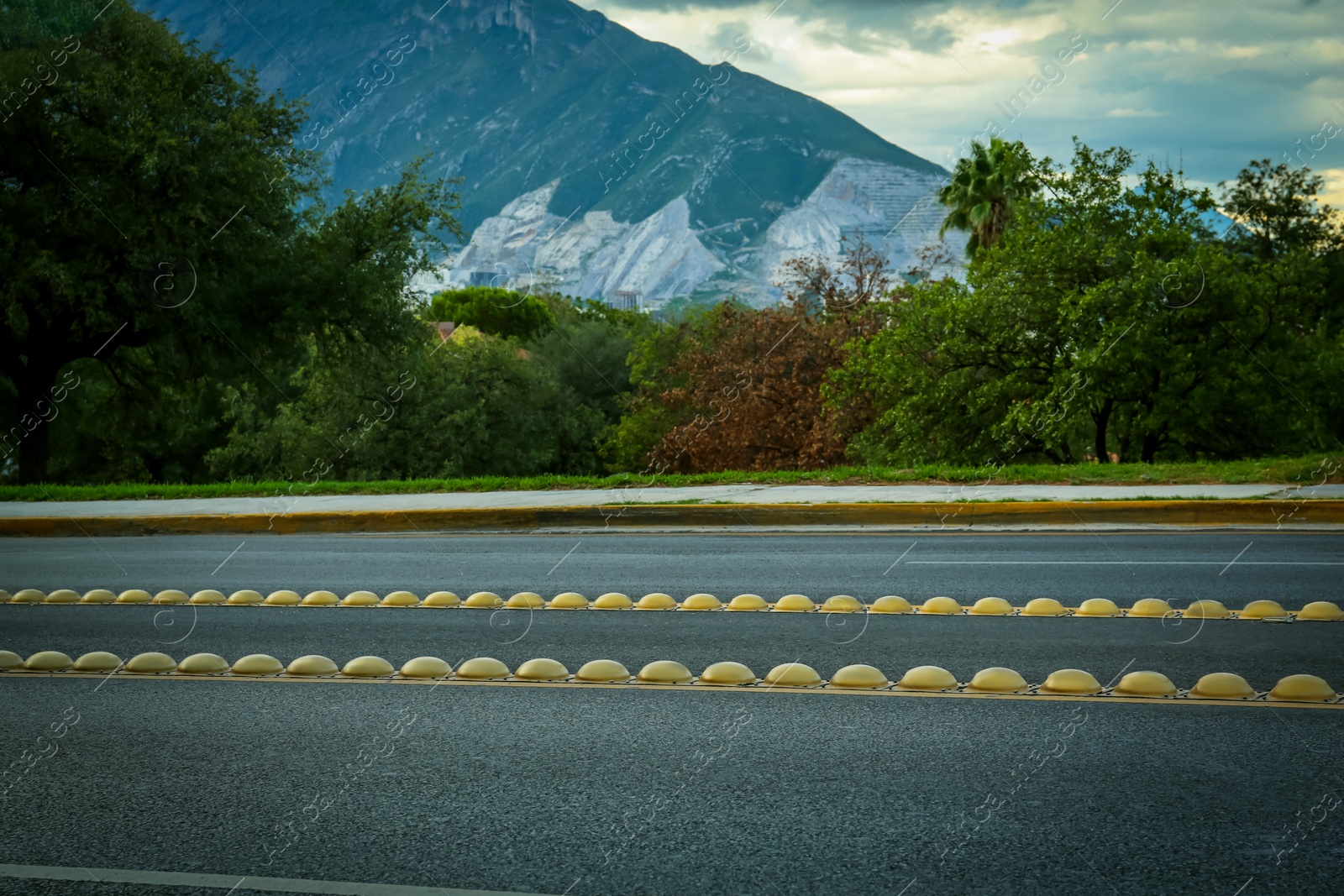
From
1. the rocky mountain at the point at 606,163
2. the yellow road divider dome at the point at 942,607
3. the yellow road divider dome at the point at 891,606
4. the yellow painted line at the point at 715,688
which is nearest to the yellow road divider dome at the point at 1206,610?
the yellow road divider dome at the point at 942,607

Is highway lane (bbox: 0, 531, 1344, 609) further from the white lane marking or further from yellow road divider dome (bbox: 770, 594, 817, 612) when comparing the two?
the white lane marking

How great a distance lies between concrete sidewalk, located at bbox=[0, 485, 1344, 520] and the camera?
13719 millimetres

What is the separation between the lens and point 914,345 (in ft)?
85.5

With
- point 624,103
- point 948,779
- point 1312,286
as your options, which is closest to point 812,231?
point 624,103

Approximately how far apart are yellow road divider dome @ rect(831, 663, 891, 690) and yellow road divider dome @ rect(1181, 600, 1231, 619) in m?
2.71

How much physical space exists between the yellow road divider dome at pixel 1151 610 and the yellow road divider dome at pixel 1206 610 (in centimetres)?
10

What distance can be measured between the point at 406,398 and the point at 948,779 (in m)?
37.7

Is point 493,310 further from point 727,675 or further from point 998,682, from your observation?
point 998,682

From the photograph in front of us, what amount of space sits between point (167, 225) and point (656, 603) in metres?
18.3

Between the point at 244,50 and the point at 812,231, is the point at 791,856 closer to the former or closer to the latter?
the point at 812,231

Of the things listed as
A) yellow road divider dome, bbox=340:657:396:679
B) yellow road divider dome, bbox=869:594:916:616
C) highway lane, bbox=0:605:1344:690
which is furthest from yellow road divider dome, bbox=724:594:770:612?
yellow road divider dome, bbox=340:657:396:679

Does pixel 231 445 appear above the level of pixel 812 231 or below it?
below

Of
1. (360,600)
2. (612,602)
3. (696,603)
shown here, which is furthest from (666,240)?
(696,603)

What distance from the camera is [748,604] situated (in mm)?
8195
